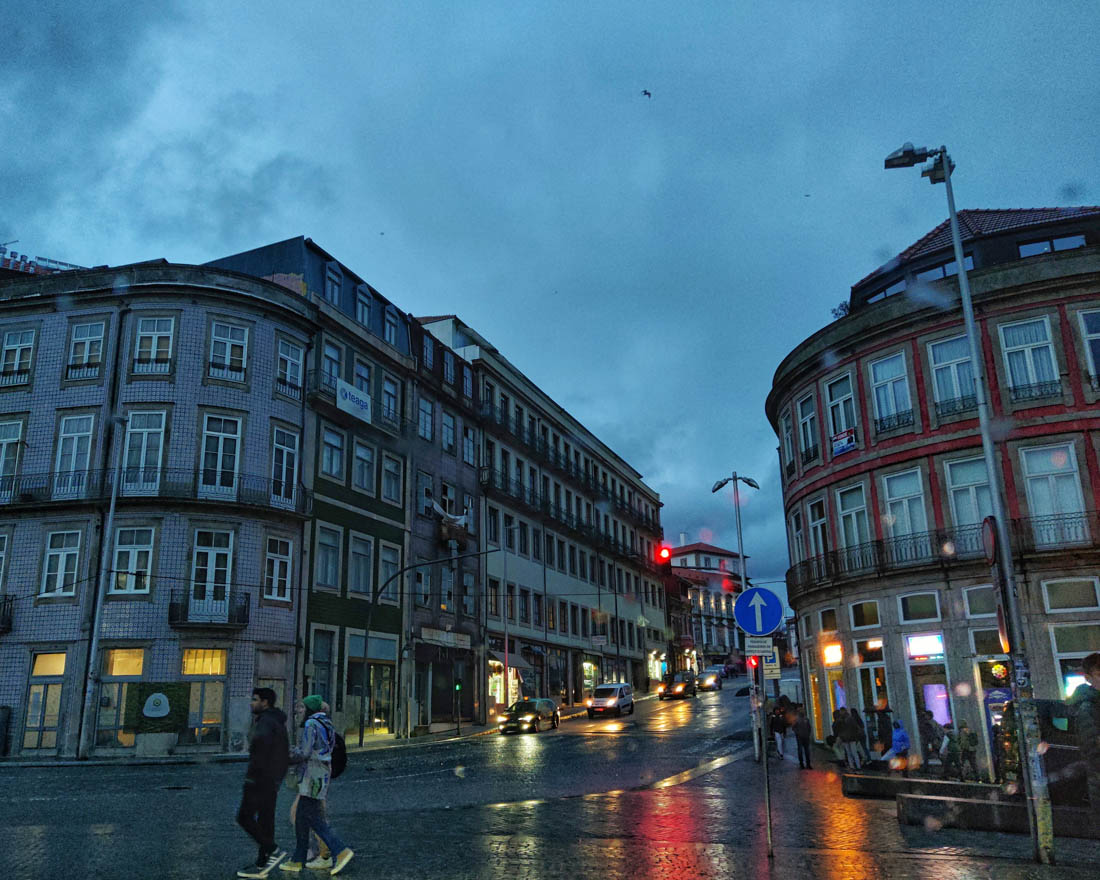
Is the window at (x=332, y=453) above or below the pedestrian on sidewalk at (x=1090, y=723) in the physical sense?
above

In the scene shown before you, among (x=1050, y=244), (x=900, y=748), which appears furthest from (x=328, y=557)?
(x=1050, y=244)

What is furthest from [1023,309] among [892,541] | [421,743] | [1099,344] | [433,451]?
[433,451]

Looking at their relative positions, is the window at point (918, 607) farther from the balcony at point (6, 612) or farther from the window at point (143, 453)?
the balcony at point (6, 612)

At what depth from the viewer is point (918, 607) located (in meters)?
26.1

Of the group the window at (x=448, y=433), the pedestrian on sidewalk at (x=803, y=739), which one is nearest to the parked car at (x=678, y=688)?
the window at (x=448, y=433)

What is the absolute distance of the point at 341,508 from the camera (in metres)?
38.7

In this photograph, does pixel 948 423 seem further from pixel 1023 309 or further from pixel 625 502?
pixel 625 502

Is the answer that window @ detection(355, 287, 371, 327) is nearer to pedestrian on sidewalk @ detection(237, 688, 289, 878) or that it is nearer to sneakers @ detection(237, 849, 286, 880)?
pedestrian on sidewalk @ detection(237, 688, 289, 878)

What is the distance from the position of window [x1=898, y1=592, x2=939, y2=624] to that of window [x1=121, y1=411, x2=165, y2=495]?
23.8 metres

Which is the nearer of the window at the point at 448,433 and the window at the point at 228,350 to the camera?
the window at the point at 228,350

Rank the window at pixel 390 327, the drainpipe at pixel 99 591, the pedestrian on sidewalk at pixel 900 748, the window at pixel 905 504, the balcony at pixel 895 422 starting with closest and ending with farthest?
the pedestrian on sidewalk at pixel 900 748
the window at pixel 905 504
the balcony at pixel 895 422
the drainpipe at pixel 99 591
the window at pixel 390 327

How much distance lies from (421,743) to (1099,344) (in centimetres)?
2606

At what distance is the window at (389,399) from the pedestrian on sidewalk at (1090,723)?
34.2 metres

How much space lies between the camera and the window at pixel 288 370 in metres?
36.2
